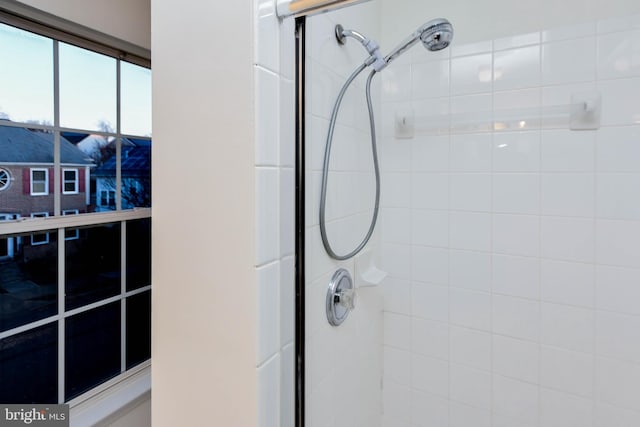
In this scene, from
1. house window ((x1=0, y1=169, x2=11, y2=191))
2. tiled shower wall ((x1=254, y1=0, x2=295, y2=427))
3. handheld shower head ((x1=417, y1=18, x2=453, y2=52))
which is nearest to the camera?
tiled shower wall ((x1=254, y1=0, x2=295, y2=427))

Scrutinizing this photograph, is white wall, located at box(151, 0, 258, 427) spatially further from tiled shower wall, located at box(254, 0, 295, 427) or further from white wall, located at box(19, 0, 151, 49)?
white wall, located at box(19, 0, 151, 49)

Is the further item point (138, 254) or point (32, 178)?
point (138, 254)

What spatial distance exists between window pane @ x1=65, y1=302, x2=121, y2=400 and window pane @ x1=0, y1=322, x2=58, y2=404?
5cm

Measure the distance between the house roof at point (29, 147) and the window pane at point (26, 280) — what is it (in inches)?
10.8

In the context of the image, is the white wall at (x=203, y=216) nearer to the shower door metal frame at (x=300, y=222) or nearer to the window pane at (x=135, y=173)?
the shower door metal frame at (x=300, y=222)

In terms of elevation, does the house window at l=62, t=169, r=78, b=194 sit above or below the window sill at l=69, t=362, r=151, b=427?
above

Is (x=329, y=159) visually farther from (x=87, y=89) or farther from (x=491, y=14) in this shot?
(x=87, y=89)

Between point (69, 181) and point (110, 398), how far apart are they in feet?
3.01

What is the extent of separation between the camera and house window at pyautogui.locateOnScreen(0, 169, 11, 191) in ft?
3.99

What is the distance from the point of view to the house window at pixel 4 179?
1.22 m

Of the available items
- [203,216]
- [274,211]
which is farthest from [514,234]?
[203,216]

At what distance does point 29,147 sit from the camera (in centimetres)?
128

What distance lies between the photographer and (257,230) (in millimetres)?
662

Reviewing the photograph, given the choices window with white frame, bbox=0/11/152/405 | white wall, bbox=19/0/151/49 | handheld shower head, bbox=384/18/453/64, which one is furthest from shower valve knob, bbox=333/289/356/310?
white wall, bbox=19/0/151/49
